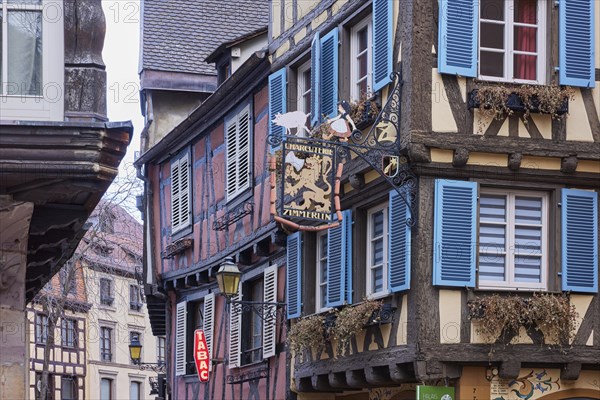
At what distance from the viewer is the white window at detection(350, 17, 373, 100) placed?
17125 millimetres

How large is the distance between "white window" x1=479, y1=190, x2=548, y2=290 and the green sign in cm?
125

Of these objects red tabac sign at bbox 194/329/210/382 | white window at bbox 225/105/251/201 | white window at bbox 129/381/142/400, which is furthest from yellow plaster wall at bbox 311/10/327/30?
white window at bbox 129/381/142/400

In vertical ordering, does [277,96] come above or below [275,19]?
below

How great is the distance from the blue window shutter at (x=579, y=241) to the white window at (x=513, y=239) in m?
0.24

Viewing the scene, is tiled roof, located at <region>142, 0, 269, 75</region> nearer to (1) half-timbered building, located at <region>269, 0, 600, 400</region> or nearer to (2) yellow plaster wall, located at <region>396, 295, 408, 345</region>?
(1) half-timbered building, located at <region>269, 0, 600, 400</region>

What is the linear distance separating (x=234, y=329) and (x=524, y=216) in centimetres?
789

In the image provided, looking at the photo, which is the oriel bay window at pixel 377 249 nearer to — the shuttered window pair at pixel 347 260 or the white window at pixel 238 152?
the shuttered window pair at pixel 347 260

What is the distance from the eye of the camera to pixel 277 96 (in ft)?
66.6

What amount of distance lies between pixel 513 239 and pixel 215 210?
9.06m

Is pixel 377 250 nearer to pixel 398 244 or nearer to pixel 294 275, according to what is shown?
pixel 398 244

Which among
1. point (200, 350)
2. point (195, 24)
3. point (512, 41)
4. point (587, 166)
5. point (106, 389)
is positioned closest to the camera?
point (587, 166)

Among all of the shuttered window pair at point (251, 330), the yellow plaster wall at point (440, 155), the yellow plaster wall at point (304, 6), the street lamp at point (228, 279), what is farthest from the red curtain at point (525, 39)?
the shuttered window pair at point (251, 330)

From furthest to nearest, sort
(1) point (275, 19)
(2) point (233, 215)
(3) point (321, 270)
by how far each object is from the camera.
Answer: (2) point (233, 215), (1) point (275, 19), (3) point (321, 270)

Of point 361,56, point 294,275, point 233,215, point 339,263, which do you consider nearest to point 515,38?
point 361,56
